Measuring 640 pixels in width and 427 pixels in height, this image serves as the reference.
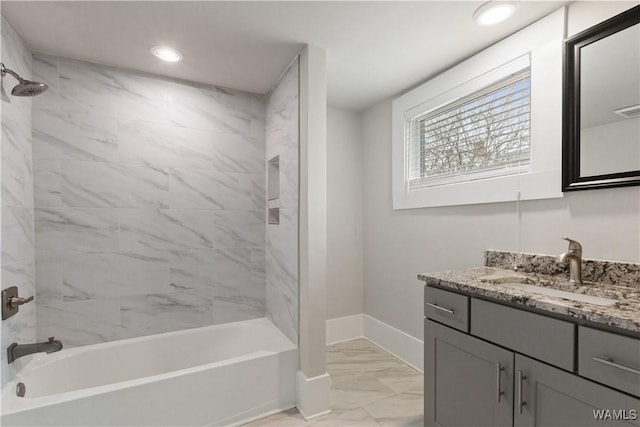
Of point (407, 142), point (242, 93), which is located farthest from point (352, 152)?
point (242, 93)

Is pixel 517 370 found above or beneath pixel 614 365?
beneath

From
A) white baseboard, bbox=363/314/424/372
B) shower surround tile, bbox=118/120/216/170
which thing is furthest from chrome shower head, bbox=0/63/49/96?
white baseboard, bbox=363/314/424/372

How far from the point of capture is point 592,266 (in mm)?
1410

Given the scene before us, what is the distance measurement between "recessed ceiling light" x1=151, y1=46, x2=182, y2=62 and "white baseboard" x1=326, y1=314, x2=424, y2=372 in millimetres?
2505

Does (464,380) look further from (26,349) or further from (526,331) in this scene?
(26,349)

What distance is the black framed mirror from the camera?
1.30 m

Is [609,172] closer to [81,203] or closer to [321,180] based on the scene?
[321,180]

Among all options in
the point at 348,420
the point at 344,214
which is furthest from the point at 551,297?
the point at 344,214

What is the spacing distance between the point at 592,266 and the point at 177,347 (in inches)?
103

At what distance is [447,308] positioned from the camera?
4.70 feet

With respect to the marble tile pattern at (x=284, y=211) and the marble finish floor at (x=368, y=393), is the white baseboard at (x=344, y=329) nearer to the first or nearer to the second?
the marble finish floor at (x=368, y=393)

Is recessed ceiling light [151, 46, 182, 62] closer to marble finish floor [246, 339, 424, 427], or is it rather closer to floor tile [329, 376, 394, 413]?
marble finish floor [246, 339, 424, 427]

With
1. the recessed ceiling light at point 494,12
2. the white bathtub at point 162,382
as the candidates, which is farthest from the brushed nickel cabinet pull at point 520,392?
the recessed ceiling light at point 494,12

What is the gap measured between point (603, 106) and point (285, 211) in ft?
5.99
